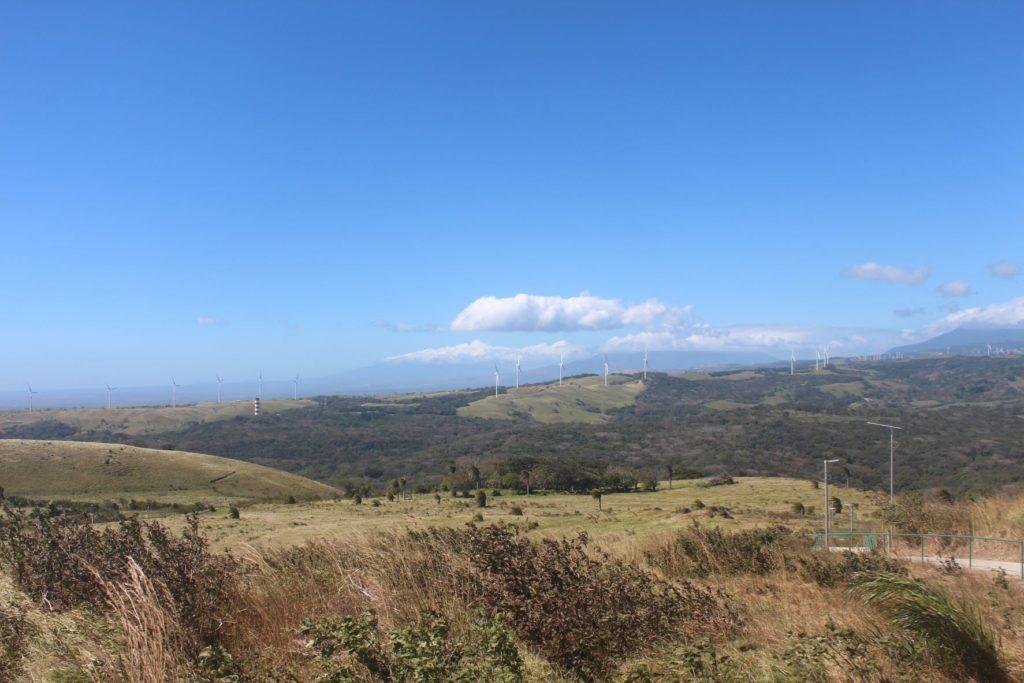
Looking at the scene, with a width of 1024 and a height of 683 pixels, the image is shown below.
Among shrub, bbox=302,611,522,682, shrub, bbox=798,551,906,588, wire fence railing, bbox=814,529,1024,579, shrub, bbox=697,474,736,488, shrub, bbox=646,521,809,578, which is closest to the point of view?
shrub, bbox=302,611,522,682

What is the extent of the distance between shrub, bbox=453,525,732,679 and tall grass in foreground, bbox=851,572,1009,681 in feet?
5.57

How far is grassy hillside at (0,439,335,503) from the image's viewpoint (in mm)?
70963

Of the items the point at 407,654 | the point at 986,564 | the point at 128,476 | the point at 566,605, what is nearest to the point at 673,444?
the point at 128,476

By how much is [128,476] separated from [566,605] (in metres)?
87.3

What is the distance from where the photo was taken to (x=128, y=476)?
7781 cm

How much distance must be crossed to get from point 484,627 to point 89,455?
313 ft

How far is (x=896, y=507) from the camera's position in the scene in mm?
27547

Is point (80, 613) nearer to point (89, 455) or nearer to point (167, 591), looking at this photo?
point (167, 591)

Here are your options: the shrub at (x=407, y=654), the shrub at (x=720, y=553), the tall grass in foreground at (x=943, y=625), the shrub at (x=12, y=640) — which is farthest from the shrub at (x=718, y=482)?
the shrub at (x=12, y=640)

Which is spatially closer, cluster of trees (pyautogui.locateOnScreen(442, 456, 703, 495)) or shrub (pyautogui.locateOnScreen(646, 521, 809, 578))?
shrub (pyautogui.locateOnScreen(646, 521, 809, 578))

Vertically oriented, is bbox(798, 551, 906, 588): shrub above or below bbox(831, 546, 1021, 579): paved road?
above

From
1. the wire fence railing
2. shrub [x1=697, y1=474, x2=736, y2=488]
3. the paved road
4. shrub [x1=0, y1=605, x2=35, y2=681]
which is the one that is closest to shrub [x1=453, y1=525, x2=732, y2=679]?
shrub [x1=0, y1=605, x2=35, y2=681]

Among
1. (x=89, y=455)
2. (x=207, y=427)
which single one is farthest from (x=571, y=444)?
(x=207, y=427)

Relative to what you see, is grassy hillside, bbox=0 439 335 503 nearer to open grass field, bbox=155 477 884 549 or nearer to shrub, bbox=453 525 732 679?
open grass field, bbox=155 477 884 549
